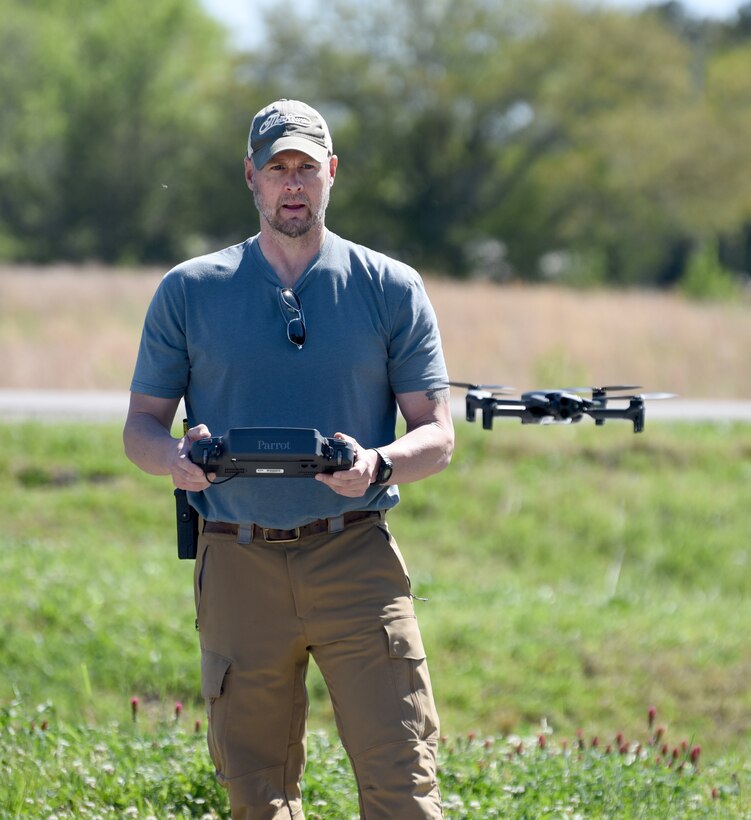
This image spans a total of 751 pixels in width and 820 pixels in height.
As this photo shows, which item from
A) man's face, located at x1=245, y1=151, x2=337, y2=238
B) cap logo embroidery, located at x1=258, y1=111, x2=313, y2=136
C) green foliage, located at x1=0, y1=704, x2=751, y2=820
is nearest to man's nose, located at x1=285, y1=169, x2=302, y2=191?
man's face, located at x1=245, y1=151, x2=337, y2=238

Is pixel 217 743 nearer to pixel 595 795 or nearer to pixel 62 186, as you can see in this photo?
pixel 595 795

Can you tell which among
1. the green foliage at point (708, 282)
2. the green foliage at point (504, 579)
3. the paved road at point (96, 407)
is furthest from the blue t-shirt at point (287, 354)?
the green foliage at point (708, 282)

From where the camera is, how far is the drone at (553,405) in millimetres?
3260

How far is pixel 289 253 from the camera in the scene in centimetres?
341

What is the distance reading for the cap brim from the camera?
10.8 ft

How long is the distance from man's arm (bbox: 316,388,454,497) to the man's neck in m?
0.41

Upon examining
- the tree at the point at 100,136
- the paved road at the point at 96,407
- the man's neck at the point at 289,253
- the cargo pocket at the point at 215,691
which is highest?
the tree at the point at 100,136

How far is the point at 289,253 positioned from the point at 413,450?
598 millimetres

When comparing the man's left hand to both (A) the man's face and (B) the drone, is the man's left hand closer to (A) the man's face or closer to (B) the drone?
(B) the drone

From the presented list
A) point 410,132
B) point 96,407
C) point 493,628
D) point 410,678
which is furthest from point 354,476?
point 410,132

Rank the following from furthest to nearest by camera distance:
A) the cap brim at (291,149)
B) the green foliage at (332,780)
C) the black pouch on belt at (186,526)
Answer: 1. the green foliage at (332,780)
2. the black pouch on belt at (186,526)
3. the cap brim at (291,149)

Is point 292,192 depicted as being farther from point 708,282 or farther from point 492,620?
point 708,282

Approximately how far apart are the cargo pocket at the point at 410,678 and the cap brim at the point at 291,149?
3.81ft

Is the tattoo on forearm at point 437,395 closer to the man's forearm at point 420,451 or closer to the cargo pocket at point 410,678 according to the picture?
the man's forearm at point 420,451
